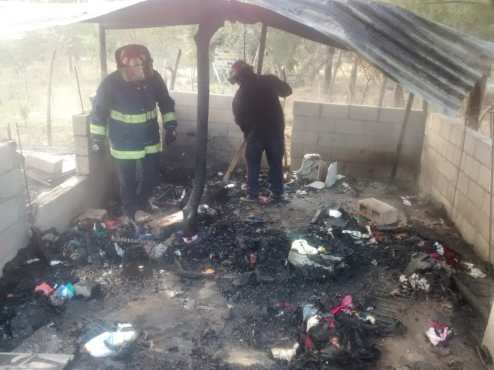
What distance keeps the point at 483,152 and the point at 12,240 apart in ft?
15.9

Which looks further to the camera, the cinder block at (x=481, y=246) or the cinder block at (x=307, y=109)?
the cinder block at (x=307, y=109)

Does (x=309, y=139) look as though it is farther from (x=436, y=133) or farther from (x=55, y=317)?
(x=55, y=317)

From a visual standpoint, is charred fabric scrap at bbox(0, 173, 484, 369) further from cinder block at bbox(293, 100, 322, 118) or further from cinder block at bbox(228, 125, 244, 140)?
cinder block at bbox(293, 100, 322, 118)

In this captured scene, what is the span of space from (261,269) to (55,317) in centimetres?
188

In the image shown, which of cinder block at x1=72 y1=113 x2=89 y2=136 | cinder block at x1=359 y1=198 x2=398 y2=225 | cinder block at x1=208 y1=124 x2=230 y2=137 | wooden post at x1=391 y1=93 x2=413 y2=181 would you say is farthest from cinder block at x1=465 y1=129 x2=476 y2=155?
cinder block at x1=72 y1=113 x2=89 y2=136

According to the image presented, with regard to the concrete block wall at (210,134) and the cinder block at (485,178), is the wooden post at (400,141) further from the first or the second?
the concrete block wall at (210,134)

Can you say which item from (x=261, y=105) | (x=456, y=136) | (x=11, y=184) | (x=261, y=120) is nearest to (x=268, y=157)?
(x=261, y=120)

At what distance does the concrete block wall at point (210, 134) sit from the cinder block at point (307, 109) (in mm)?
1048

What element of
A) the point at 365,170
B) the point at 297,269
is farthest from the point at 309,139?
the point at 297,269

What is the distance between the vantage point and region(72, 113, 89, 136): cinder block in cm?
495

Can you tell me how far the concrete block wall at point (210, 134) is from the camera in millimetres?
6812

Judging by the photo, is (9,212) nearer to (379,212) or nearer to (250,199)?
(250,199)

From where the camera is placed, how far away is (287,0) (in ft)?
8.94

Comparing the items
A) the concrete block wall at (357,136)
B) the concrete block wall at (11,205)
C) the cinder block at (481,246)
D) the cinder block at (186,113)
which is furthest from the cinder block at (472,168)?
the concrete block wall at (11,205)
